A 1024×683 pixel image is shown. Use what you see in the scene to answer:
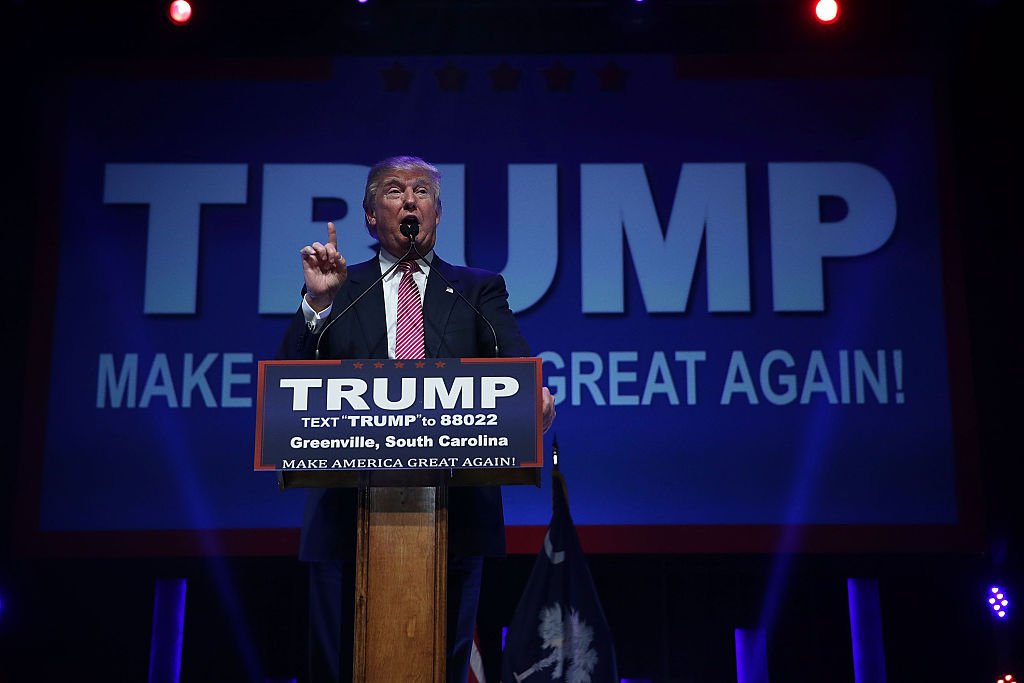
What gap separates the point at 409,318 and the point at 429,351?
11 centimetres

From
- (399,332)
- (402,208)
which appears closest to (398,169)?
(402,208)

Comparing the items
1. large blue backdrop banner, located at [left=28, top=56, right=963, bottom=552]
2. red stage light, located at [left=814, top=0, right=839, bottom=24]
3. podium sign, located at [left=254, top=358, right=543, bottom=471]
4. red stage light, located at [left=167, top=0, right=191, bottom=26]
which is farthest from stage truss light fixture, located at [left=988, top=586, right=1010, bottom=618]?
red stage light, located at [left=167, top=0, right=191, bottom=26]

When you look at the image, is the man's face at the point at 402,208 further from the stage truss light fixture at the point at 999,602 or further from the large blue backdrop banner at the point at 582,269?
the stage truss light fixture at the point at 999,602

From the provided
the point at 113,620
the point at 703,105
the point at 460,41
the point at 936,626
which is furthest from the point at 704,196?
the point at 113,620

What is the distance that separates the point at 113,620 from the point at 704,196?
2.94 m

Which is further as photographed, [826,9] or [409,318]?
[826,9]

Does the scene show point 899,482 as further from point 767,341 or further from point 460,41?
point 460,41

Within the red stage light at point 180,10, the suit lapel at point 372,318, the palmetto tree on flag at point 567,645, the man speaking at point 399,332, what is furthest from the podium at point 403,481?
the red stage light at point 180,10

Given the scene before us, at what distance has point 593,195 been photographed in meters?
4.95

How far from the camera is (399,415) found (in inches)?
89.3

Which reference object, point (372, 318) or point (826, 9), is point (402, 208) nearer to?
point (372, 318)

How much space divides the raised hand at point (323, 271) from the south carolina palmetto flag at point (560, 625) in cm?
98

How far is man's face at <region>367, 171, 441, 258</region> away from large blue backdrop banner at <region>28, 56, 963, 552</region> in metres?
1.74

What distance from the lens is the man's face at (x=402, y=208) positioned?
10.0 feet
